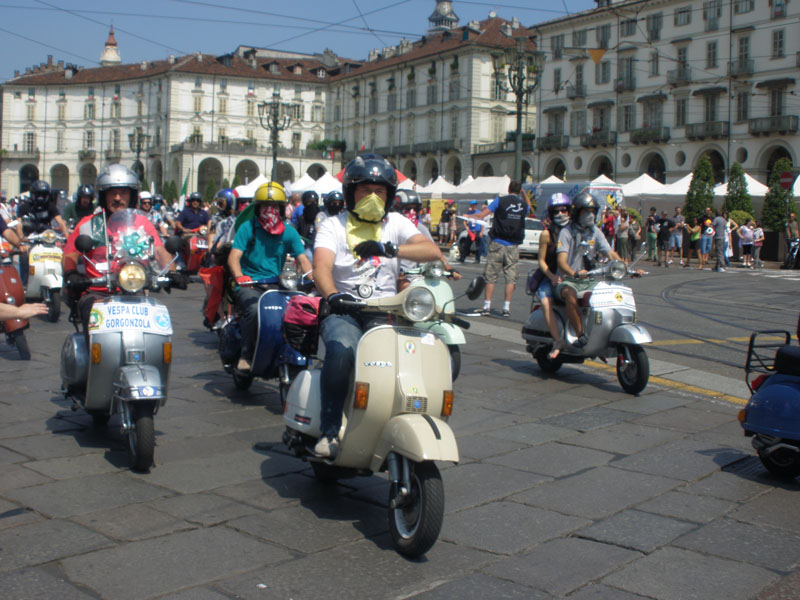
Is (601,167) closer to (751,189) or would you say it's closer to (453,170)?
(453,170)

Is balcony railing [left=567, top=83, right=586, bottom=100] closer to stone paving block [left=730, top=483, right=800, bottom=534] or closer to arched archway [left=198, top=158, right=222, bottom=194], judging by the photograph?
arched archway [left=198, top=158, right=222, bottom=194]

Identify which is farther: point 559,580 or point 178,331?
point 178,331

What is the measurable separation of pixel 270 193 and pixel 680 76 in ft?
171

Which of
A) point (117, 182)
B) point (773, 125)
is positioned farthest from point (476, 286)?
point (773, 125)

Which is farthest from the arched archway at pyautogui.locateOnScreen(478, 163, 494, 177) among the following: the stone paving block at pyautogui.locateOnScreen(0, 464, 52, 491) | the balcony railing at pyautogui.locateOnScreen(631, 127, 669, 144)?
the stone paving block at pyautogui.locateOnScreen(0, 464, 52, 491)

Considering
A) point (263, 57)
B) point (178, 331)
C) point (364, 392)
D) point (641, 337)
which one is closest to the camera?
point (364, 392)

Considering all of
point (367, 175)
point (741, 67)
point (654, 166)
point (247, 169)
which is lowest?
point (367, 175)

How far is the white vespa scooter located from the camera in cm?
1220

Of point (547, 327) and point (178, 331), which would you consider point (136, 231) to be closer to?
point (547, 327)

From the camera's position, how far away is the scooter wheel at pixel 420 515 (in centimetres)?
378

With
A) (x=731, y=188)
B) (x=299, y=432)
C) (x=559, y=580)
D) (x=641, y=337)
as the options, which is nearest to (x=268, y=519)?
(x=299, y=432)

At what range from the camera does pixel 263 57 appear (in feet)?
330

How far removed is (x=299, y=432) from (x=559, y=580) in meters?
1.61

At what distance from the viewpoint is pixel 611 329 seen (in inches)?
310
